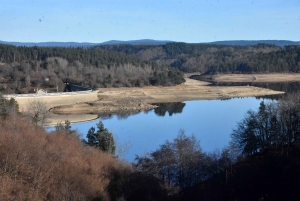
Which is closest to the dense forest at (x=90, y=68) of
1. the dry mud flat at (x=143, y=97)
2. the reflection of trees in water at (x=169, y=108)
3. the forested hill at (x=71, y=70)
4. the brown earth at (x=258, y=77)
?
the forested hill at (x=71, y=70)

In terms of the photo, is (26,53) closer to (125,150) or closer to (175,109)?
(175,109)

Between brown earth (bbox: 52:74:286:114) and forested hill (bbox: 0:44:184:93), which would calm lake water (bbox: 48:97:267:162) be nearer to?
brown earth (bbox: 52:74:286:114)

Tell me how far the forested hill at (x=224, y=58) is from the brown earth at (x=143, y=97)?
69.5 ft

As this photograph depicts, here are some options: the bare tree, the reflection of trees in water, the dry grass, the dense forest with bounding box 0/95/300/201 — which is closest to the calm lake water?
the reflection of trees in water

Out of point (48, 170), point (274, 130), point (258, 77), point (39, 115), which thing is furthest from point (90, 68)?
point (48, 170)

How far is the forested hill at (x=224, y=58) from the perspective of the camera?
60.8 metres

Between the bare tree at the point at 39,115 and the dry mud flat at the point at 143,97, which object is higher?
the bare tree at the point at 39,115

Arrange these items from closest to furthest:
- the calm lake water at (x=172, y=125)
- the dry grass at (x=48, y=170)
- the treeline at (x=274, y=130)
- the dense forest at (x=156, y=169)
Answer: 1. the dry grass at (x=48, y=170)
2. the dense forest at (x=156, y=169)
3. the treeline at (x=274, y=130)
4. the calm lake water at (x=172, y=125)

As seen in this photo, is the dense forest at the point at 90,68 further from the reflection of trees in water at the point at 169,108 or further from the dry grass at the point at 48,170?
the dry grass at the point at 48,170

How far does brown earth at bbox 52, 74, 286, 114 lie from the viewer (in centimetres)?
2908

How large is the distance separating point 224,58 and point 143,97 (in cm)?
4590

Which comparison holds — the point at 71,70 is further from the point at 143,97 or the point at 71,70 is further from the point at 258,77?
the point at 258,77

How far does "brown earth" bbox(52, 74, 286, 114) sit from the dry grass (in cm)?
1797

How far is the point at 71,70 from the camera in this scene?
44312 millimetres
